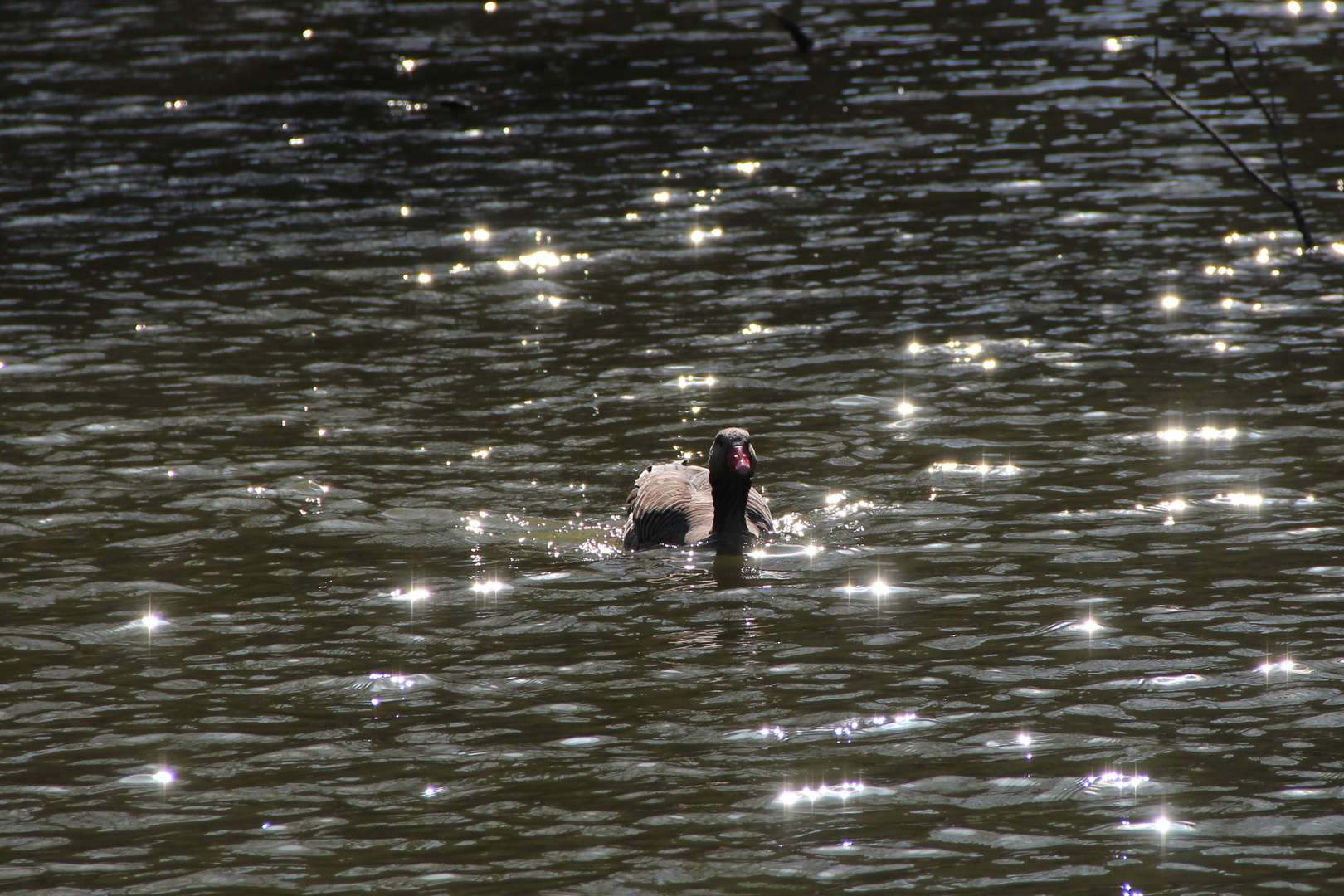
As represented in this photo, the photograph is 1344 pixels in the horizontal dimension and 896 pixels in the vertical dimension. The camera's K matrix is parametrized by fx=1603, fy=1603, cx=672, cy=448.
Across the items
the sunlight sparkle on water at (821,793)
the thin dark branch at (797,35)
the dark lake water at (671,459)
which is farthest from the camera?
the thin dark branch at (797,35)

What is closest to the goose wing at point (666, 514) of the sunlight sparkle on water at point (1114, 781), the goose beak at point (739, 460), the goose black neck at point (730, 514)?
the goose black neck at point (730, 514)

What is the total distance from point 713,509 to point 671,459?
1.73 metres

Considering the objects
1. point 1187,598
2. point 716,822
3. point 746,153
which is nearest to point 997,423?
point 1187,598

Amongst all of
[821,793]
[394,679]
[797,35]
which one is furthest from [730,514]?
[797,35]

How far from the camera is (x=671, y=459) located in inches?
635

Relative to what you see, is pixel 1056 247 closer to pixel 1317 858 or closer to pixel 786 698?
pixel 786 698

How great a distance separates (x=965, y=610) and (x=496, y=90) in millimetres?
23597

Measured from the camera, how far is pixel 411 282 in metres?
22.0

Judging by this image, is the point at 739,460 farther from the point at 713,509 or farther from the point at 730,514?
the point at 713,509

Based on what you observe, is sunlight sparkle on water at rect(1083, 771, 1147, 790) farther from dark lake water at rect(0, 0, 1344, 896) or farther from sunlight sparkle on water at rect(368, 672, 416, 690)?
sunlight sparkle on water at rect(368, 672, 416, 690)

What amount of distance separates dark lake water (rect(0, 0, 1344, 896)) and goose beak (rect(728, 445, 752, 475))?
85cm

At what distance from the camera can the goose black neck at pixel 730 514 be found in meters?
13.9

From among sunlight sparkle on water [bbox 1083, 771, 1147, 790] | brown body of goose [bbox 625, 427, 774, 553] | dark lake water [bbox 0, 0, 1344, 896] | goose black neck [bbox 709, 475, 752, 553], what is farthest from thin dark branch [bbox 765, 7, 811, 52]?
sunlight sparkle on water [bbox 1083, 771, 1147, 790]

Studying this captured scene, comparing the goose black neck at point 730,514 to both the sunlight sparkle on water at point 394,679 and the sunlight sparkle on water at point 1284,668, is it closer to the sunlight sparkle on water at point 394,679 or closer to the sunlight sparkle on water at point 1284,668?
the sunlight sparkle on water at point 394,679
